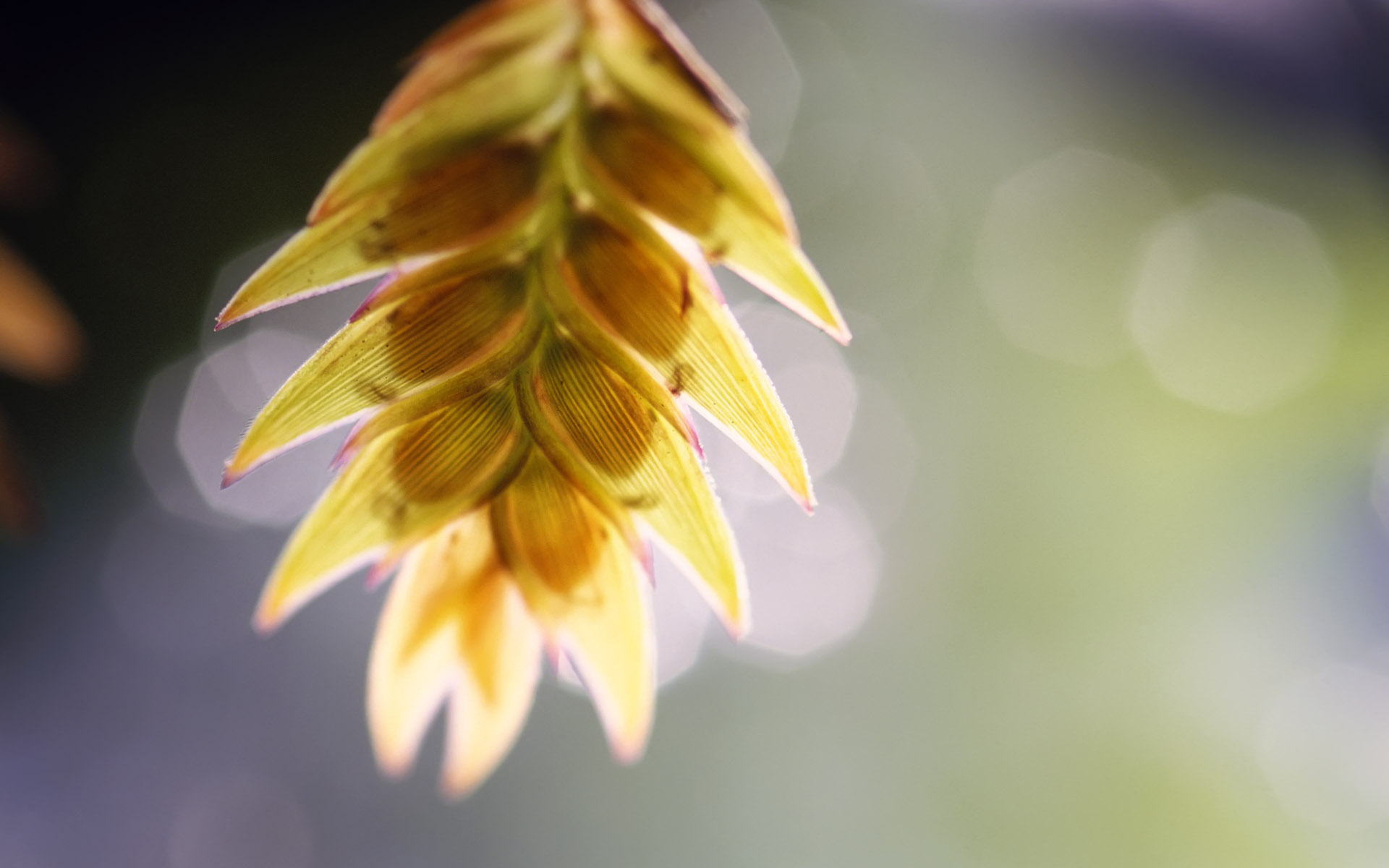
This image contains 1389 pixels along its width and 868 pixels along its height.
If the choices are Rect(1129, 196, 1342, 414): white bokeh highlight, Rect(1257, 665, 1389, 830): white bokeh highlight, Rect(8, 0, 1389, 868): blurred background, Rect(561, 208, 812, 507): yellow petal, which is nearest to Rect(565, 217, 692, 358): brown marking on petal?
Rect(561, 208, 812, 507): yellow petal

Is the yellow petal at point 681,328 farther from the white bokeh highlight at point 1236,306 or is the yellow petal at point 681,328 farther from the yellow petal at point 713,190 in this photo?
the white bokeh highlight at point 1236,306

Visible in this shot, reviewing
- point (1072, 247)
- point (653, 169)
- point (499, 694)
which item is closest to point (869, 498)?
point (1072, 247)

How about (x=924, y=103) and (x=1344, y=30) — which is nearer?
(x=1344, y=30)

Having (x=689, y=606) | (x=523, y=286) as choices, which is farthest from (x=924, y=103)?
(x=523, y=286)

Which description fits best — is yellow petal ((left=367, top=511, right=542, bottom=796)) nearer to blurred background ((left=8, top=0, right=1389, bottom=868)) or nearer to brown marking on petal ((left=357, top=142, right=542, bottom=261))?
brown marking on petal ((left=357, top=142, right=542, bottom=261))

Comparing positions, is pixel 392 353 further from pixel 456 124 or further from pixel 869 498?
pixel 869 498

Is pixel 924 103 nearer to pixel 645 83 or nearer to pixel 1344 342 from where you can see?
pixel 1344 342
